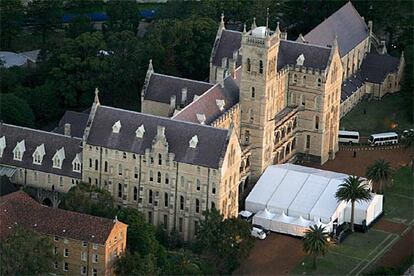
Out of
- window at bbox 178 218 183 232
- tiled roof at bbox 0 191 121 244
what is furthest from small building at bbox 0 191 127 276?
window at bbox 178 218 183 232

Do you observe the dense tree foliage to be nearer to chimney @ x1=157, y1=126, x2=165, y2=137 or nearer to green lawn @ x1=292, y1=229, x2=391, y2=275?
chimney @ x1=157, y1=126, x2=165, y2=137

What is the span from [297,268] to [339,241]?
8517 mm

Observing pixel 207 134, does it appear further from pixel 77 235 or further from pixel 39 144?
pixel 39 144

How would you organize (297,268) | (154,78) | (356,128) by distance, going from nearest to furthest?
1. (297,268)
2. (154,78)
3. (356,128)

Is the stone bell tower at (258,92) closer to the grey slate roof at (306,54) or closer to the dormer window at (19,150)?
the grey slate roof at (306,54)

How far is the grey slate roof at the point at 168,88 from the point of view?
167500 mm

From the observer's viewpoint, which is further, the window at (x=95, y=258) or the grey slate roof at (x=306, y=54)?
the grey slate roof at (x=306, y=54)

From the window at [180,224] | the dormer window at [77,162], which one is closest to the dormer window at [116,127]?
the dormer window at [77,162]

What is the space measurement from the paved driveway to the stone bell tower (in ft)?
44.8

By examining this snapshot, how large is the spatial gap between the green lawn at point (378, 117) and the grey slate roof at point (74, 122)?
38041 millimetres

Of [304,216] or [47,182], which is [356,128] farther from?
[47,182]

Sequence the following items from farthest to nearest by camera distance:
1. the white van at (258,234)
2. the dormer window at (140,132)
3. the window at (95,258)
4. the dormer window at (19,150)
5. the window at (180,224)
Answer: the dormer window at (19,150), the white van at (258,234), the window at (180,224), the dormer window at (140,132), the window at (95,258)

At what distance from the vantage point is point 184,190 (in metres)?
151

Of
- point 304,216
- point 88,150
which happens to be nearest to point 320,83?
point 304,216
